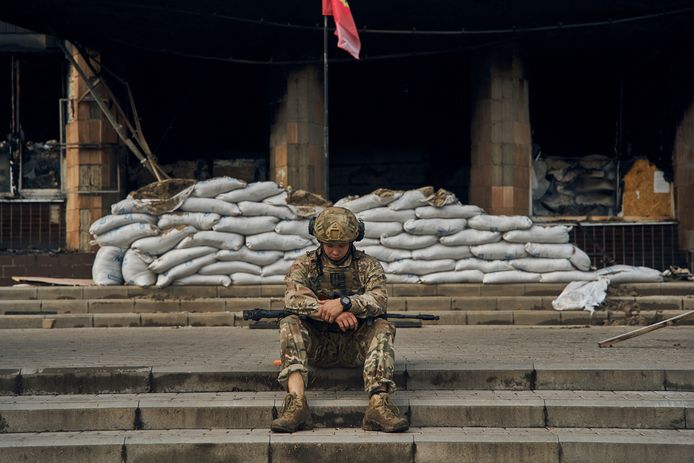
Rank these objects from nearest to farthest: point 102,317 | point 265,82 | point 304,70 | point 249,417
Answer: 1. point 249,417
2. point 102,317
3. point 304,70
4. point 265,82

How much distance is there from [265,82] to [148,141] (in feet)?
6.42

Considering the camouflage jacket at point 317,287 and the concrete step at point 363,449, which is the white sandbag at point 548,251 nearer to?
the camouflage jacket at point 317,287

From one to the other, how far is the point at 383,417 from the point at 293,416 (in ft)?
1.71

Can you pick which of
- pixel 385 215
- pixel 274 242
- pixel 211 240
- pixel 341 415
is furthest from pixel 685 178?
pixel 341 415

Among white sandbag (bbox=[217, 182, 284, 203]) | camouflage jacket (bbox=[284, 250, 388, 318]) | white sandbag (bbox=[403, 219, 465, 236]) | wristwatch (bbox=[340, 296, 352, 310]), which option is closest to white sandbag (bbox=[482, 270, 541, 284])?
white sandbag (bbox=[403, 219, 465, 236])

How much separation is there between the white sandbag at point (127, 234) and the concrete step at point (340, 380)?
4.30 m

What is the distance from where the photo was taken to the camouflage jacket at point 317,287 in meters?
5.93

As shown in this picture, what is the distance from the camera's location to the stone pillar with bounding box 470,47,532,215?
41.7 ft

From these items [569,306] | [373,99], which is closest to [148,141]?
[373,99]

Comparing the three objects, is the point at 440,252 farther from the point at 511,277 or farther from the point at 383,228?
the point at 511,277

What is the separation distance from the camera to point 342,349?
249 inches

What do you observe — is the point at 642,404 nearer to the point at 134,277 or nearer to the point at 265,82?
the point at 134,277

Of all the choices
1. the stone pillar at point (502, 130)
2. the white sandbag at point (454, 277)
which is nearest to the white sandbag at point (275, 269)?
the white sandbag at point (454, 277)

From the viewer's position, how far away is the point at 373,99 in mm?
14805
